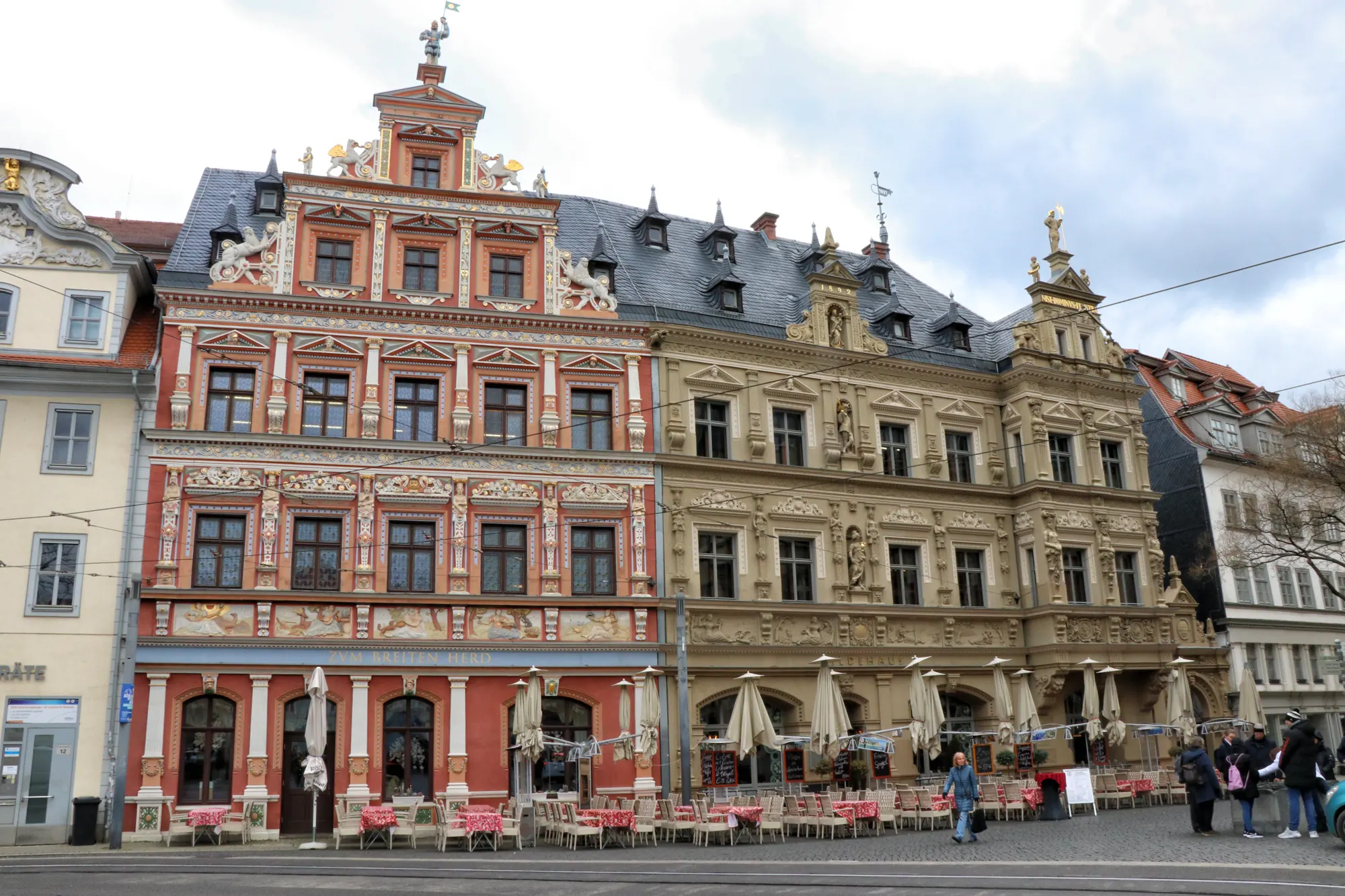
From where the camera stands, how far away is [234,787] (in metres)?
25.3

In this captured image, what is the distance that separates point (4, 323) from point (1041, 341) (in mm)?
28098

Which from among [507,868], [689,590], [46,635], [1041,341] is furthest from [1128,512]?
[46,635]

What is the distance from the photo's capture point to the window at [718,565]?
98.6ft

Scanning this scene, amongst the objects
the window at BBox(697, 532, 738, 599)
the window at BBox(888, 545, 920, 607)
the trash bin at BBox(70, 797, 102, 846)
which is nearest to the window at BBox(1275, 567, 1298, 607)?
the window at BBox(888, 545, 920, 607)

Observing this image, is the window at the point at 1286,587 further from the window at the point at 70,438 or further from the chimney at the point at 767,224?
the window at the point at 70,438

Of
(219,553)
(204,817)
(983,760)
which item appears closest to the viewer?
(204,817)

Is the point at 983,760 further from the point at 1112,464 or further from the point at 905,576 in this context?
the point at 1112,464

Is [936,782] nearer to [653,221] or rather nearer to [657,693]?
[657,693]

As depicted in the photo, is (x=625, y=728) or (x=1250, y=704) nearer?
(x=625, y=728)

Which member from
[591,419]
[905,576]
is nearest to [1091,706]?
[905,576]

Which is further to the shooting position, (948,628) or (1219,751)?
(948,628)

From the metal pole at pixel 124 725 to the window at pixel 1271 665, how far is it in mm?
35083

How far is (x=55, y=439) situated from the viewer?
26781mm

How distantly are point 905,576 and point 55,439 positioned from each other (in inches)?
846
